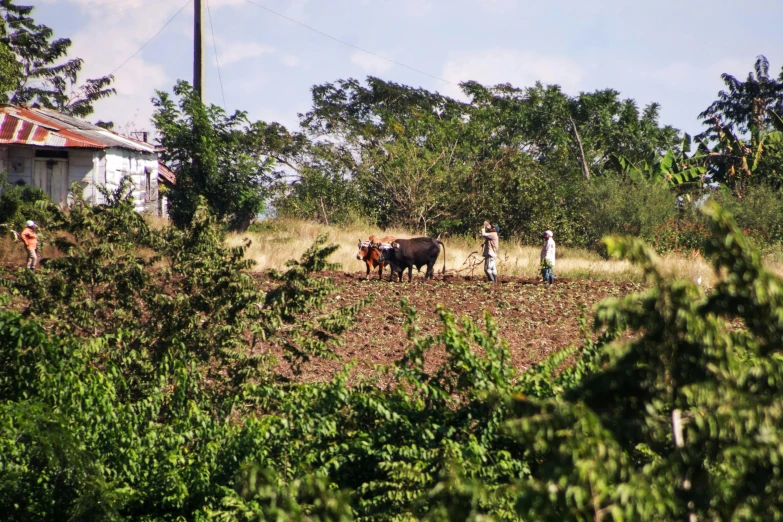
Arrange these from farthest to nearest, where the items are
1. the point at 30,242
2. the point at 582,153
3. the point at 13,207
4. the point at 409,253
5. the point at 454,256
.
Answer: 1. the point at 582,153
2. the point at 454,256
3. the point at 13,207
4. the point at 409,253
5. the point at 30,242

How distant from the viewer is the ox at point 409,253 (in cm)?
2062

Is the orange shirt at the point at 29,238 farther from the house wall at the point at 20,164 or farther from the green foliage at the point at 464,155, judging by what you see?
the green foliage at the point at 464,155

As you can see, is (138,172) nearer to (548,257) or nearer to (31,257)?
(31,257)

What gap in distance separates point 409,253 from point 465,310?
327cm

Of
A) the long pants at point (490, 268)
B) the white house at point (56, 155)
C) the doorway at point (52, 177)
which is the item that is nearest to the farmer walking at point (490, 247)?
the long pants at point (490, 268)

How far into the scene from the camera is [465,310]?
1783cm

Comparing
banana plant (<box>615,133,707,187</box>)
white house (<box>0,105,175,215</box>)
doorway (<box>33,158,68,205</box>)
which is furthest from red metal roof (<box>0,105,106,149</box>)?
banana plant (<box>615,133,707,187</box>)

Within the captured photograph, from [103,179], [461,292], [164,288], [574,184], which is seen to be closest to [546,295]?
[461,292]

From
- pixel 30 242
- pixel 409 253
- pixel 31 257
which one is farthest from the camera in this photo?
pixel 409 253

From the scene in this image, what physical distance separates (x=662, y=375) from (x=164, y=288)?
276 inches

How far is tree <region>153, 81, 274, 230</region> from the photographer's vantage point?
2616 centimetres

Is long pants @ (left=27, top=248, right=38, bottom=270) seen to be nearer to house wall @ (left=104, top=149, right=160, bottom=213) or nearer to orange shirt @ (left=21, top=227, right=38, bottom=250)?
orange shirt @ (left=21, top=227, right=38, bottom=250)

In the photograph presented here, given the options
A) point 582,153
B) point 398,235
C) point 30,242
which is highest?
point 582,153

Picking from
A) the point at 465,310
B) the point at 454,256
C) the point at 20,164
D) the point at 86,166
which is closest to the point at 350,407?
the point at 465,310
